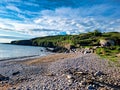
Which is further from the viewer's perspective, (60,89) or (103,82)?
(103,82)

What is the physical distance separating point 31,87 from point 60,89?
2649 mm

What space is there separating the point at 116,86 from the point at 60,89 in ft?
18.4

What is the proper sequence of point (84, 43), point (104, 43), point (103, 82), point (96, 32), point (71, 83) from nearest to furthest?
point (71, 83) < point (103, 82) < point (104, 43) < point (84, 43) < point (96, 32)

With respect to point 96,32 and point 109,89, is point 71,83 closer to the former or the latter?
point 109,89

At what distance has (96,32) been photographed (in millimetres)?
189875

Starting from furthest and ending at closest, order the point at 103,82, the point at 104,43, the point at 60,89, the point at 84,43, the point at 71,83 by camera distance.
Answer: the point at 84,43 → the point at 104,43 → the point at 103,82 → the point at 71,83 → the point at 60,89

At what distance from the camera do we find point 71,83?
18922 mm

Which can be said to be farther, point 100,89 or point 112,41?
point 112,41

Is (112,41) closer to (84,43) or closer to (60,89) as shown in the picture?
(84,43)

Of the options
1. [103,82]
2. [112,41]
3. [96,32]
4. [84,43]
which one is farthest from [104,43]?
[103,82]

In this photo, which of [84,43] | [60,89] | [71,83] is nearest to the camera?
[60,89]

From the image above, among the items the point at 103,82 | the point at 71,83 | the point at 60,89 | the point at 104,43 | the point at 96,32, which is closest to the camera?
the point at 60,89

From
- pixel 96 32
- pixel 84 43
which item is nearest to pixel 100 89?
pixel 84 43

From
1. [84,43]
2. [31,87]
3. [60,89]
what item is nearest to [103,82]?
[60,89]
